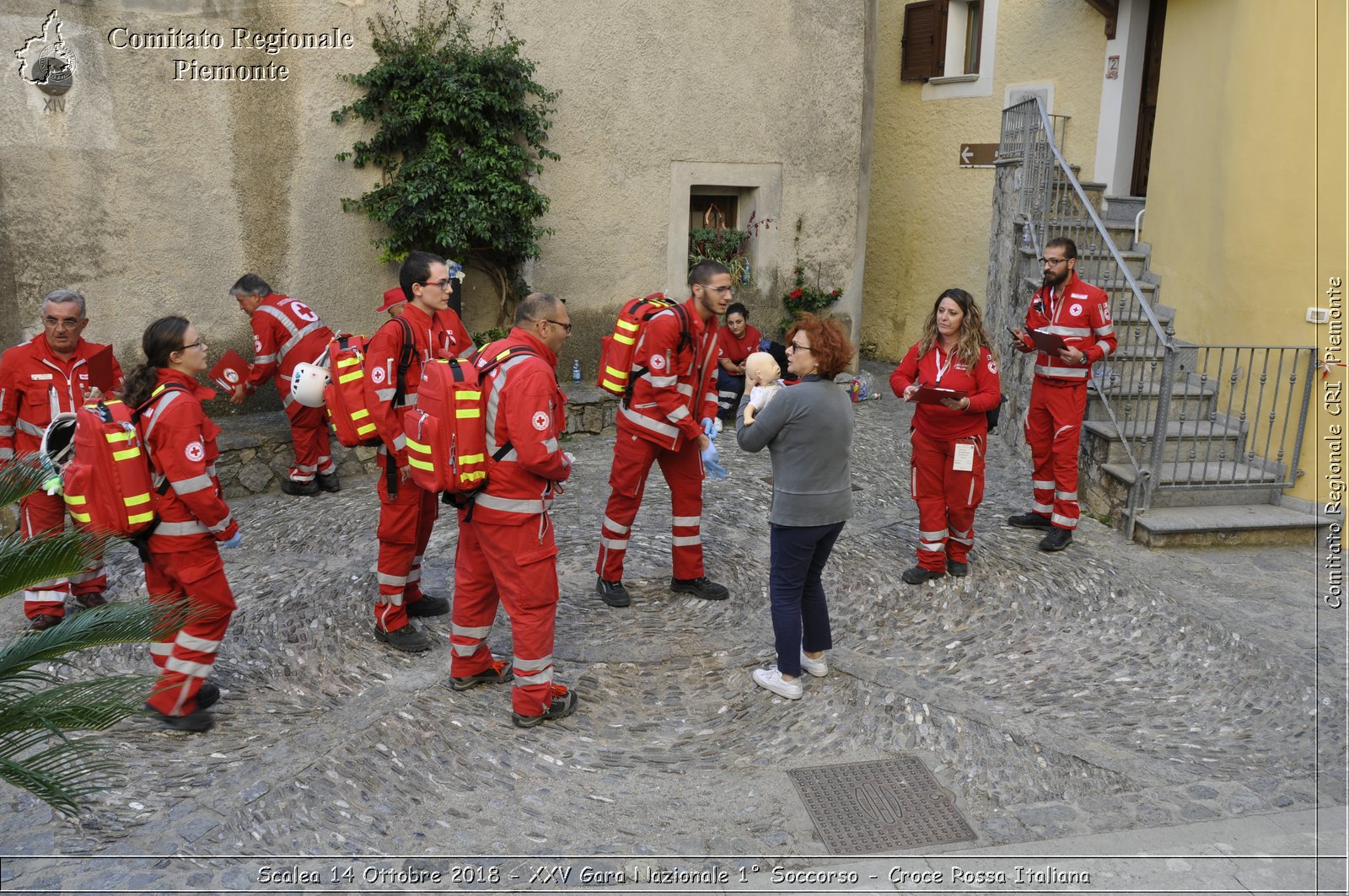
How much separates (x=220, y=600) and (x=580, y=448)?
5.33 metres

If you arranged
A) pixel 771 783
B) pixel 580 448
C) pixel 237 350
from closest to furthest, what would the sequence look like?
1. pixel 771 783
2. pixel 237 350
3. pixel 580 448

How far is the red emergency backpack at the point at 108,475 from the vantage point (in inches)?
175

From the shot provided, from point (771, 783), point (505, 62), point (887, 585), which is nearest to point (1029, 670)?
point (887, 585)

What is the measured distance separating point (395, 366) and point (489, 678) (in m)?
1.72

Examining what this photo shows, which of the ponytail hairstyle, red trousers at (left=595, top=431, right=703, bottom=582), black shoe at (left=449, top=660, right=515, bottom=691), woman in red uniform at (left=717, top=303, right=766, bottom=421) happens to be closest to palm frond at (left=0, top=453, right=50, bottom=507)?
the ponytail hairstyle

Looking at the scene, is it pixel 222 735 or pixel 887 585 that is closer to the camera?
pixel 222 735

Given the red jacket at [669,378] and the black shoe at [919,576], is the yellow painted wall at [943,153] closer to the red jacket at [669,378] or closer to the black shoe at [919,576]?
the black shoe at [919,576]

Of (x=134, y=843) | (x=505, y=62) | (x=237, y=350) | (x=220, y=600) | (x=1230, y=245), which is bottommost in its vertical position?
(x=134, y=843)

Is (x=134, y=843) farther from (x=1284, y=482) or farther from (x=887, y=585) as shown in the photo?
(x=1284, y=482)

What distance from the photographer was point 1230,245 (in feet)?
27.4

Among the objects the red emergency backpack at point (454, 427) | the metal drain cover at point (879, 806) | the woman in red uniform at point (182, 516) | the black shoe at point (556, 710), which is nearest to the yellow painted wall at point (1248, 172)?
Result: the metal drain cover at point (879, 806)

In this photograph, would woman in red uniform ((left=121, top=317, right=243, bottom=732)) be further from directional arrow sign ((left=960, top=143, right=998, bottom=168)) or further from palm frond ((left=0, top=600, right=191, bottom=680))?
directional arrow sign ((left=960, top=143, right=998, bottom=168))

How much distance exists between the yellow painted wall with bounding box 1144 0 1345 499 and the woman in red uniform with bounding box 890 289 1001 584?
293 centimetres

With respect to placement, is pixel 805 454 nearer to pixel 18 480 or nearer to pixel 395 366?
pixel 395 366
